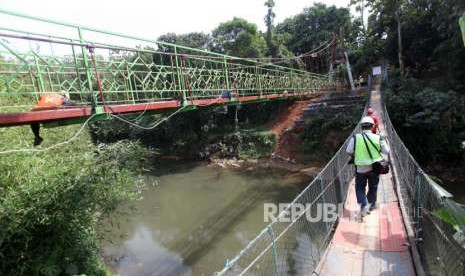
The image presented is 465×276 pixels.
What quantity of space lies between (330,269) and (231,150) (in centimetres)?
1074

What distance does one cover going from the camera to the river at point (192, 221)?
620 cm

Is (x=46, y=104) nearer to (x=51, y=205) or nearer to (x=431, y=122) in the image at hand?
(x=51, y=205)

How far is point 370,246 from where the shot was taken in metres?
2.99

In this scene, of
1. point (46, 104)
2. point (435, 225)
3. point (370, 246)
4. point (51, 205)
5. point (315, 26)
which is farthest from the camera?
point (315, 26)

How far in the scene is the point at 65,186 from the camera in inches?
161

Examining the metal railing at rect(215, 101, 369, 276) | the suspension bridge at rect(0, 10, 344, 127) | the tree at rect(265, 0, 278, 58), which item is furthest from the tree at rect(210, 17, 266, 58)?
the metal railing at rect(215, 101, 369, 276)

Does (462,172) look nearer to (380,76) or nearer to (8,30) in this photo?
(380,76)

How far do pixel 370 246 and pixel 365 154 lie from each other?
836 millimetres

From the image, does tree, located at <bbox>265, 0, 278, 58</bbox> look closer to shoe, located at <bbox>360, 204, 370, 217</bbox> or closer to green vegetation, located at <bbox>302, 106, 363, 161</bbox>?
green vegetation, located at <bbox>302, 106, 363, 161</bbox>

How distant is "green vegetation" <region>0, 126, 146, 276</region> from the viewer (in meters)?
3.74

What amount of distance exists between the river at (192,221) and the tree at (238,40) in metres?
6.70

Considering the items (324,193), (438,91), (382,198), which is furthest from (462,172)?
(324,193)

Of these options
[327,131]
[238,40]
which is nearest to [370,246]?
[327,131]

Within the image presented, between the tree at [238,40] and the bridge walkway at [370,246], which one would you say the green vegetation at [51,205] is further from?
the tree at [238,40]
